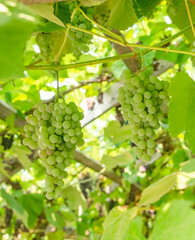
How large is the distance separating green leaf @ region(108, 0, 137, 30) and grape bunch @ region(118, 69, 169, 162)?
0.23 metres

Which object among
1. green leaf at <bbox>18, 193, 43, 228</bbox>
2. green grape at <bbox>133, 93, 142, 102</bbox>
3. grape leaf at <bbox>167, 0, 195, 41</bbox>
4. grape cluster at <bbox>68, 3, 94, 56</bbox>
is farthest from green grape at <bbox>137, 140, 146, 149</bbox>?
green leaf at <bbox>18, 193, 43, 228</bbox>

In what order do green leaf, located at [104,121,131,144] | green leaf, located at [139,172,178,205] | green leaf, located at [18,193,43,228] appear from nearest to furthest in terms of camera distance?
green leaf, located at [139,172,178,205]
green leaf, located at [104,121,131,144]
green leaf, located at [18,193,43,228]

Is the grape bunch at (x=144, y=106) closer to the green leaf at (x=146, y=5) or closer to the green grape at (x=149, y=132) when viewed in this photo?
the green grape at (x=149, y=132)

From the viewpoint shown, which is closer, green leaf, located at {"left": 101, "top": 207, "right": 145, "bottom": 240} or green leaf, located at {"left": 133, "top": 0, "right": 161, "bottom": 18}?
green leaf, located at {"left": 101, "top": 207, "right": 145, "bottom": 240}

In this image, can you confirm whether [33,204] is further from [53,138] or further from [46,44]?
[53,138]

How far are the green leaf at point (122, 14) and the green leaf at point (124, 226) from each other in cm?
57

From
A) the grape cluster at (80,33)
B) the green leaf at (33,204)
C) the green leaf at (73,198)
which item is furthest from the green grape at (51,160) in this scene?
the green leaf at (33,204)

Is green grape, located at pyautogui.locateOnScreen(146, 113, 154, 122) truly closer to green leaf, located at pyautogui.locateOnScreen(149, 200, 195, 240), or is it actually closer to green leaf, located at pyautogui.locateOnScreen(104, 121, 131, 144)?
green leaf, located at pyautogui.locateOnScreen(149, 200, 195, 240)

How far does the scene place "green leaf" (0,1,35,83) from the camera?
1.06 ft

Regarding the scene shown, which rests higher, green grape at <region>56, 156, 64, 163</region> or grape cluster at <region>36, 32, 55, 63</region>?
grape cluster at <region>36, 32, 55, 63</region>

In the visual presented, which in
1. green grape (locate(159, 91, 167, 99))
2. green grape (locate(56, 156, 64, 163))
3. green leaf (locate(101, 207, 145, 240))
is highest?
green grape (locate(159, 91, 167, 99))

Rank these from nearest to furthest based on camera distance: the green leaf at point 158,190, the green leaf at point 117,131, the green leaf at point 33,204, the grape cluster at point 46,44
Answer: the green leaf at point 158,190, the grape cluster at point 46,44, the green leaf at point 117,131, the green leaf at point 33,204

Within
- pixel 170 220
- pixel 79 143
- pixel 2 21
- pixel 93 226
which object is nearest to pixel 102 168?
pixel 93 226

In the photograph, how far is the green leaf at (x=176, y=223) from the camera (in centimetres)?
36
